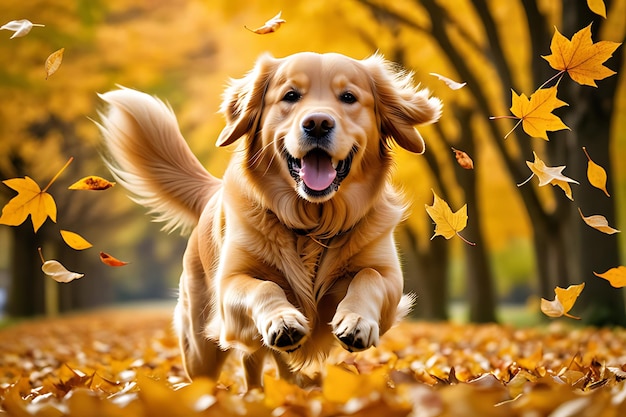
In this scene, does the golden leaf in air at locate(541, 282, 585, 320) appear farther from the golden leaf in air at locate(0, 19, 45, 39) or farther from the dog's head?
the golden leaf in air at locate(0, 19, 45, 39)

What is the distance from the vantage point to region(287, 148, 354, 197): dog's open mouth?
11.0 ft

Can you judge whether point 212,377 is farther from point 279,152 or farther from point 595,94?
point 595,94

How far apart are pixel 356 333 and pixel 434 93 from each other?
10171 mm

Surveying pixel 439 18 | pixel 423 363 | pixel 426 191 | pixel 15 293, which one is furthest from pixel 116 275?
pixel 423 363

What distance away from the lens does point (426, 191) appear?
1466 centimetres

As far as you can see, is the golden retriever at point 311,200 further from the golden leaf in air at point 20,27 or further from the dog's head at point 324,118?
the golden leaf in air at point 20,27

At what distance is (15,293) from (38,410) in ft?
51.8

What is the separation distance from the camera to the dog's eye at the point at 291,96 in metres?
3.48

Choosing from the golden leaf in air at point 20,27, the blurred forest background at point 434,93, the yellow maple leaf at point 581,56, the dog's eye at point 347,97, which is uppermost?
the golden leaf in air at point 20,27

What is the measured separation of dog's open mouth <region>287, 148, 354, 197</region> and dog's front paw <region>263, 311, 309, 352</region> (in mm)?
661

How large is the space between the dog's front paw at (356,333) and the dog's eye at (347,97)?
1042mm

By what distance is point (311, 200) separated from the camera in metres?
3.35

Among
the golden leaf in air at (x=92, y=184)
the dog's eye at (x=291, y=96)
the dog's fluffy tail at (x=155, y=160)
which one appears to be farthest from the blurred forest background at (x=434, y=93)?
the golden leaf in air at (x=92, y=184)

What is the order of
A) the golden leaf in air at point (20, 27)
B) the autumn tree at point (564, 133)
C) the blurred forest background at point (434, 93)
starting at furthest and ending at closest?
1. the blurred forest background at point (434, 93)
2. the autumn tree at point (564, 133)
3. the golden leaf in air at point (20, 27)
